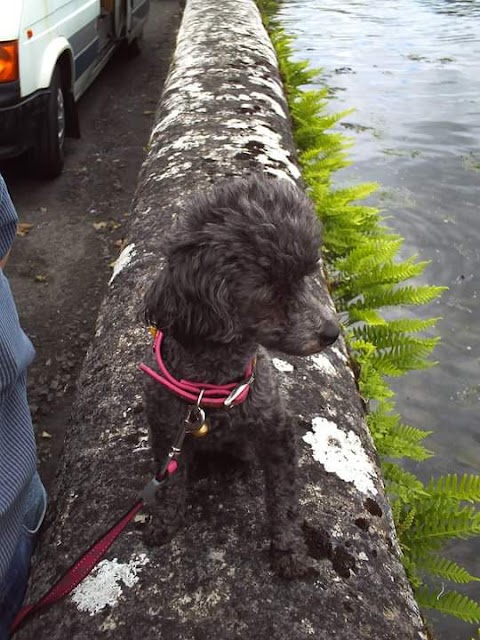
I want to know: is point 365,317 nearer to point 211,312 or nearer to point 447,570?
point 447,570

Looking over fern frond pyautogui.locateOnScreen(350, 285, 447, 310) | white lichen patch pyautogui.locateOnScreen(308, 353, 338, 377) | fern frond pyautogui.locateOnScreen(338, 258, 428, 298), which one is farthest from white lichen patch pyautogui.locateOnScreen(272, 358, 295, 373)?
fern frond pyautogui.locateOnScreen(338, 258, 428, 298)

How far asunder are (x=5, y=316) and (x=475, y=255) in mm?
7165

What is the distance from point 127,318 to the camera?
379cm

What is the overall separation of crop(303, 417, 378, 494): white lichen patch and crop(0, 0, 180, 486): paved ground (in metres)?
2.61

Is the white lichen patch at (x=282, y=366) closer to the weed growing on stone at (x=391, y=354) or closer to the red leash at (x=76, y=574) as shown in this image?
the weed growing on stone at (x=391, y=354)

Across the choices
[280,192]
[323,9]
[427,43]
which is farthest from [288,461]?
[323,9]

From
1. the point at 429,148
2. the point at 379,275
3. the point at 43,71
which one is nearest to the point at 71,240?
the point at 43,71

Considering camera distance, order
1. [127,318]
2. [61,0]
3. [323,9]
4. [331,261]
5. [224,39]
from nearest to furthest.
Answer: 1. [127,318]
2. [331,261]
3. [61,0]
4. [224,39]
5. [323,9]

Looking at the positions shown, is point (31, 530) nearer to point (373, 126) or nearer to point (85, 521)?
point (85, 521)

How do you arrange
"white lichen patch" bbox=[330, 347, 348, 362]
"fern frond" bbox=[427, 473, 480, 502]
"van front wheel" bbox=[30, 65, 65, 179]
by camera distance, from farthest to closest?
"van front wheel" bbox=[30, 65, 65, 179], "fern frond" bbox=[427, 473, 480, 502], "white lichen patch" bbox=[330, 347, 348, 362]

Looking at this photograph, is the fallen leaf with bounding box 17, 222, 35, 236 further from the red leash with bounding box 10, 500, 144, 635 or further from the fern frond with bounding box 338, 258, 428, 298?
the red leash with bounding box 10, 500, 144, 635

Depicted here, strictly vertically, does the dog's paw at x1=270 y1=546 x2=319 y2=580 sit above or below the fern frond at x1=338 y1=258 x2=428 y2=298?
above

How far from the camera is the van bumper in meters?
7.14

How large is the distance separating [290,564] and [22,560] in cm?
120
